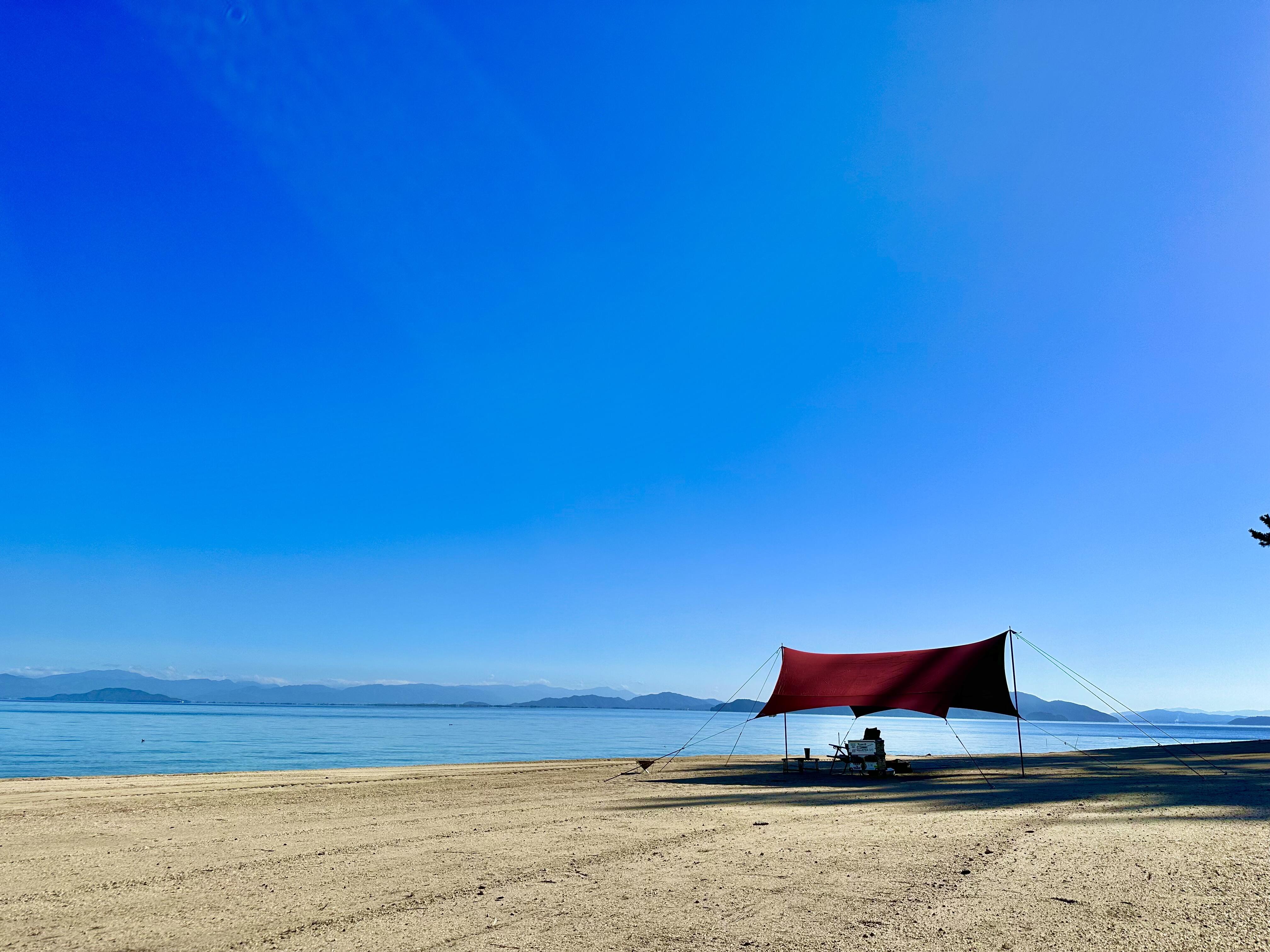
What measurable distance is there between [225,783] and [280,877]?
43.1 feet

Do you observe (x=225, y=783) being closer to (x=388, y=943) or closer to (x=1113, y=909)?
(x=388, y=943)

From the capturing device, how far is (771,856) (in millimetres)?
8172

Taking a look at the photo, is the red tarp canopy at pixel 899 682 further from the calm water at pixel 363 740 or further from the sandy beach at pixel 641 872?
the calm water at pixel 363 740

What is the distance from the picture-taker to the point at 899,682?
19891 millimetres

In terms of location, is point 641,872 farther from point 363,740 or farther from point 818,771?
point 363,740

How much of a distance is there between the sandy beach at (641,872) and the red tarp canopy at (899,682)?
12.7ft

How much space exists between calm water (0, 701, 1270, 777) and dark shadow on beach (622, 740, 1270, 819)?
16.8 metres

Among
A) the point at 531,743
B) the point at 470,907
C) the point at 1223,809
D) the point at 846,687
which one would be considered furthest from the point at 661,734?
the point at 470,907

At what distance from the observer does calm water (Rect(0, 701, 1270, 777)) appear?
111 ft

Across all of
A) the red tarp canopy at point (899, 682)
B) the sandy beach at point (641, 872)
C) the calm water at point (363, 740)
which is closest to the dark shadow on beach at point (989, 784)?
the sandy beach at point (641, 872)

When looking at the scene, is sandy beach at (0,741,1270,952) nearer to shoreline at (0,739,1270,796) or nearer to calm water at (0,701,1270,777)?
shoreline at (0,739,1270,796)

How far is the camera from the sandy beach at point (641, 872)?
17.6 feet

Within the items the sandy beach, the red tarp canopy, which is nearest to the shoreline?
the red tarp canopy

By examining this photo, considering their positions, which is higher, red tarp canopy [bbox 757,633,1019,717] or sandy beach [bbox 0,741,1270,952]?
red tarp canopy [bbox 757,633,1019,717]
